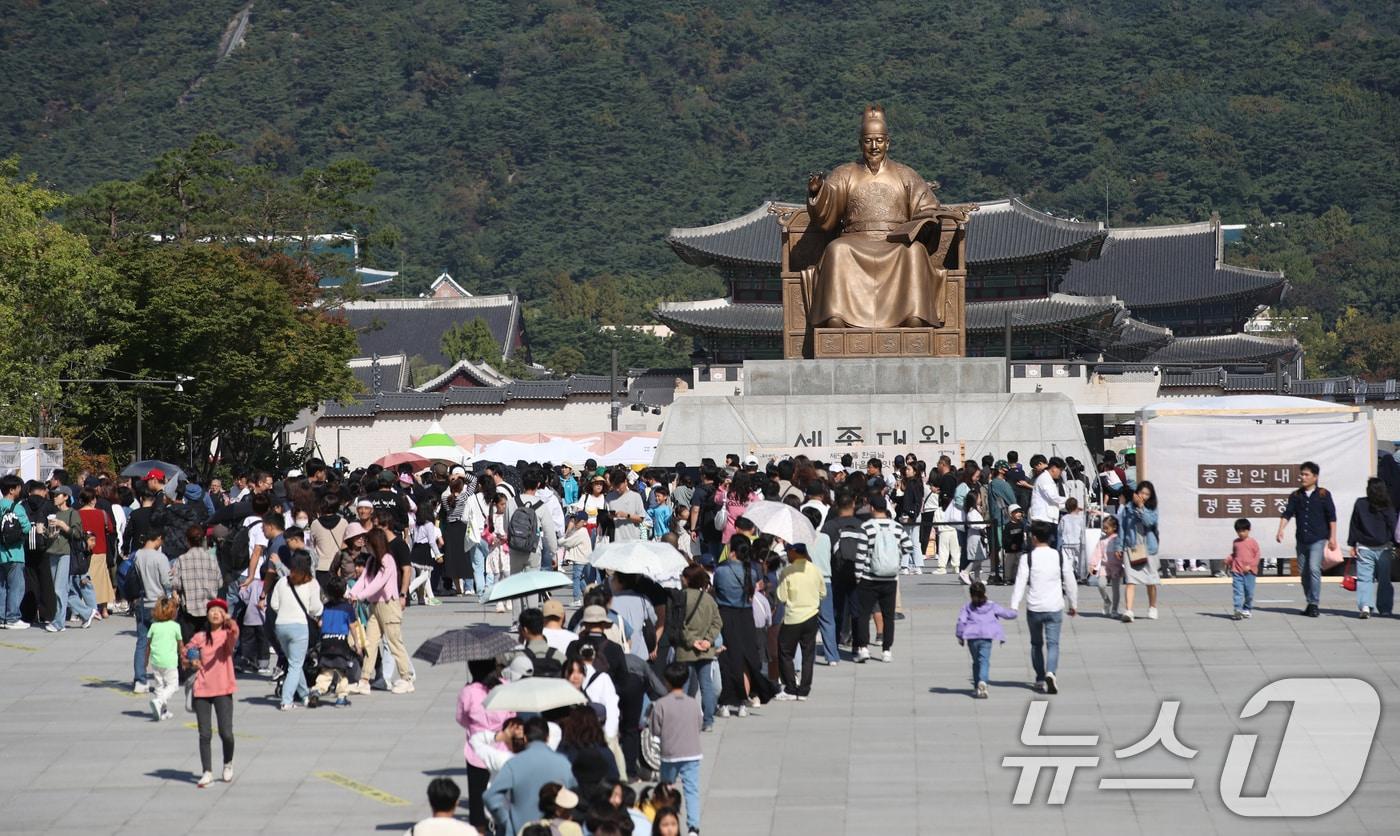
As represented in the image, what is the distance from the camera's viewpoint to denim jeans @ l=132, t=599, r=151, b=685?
12.8m

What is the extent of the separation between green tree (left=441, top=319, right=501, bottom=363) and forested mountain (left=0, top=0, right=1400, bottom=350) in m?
17.9

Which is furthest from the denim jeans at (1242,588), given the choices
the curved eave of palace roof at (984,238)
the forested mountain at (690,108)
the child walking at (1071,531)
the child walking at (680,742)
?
the forested mountain at (690,108)

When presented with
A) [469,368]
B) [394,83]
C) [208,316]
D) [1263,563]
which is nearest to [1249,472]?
[1263,563]

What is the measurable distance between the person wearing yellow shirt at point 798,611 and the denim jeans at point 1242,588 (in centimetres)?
379

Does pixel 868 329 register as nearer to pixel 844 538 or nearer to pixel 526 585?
pixel 844 538

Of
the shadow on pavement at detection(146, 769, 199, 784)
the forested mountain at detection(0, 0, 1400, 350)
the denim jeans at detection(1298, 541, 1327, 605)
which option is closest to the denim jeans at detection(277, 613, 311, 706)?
the shadow on pavement at detection(146, 769, 199, 784)

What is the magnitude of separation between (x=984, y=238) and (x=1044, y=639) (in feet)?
112

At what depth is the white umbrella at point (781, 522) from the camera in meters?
12.7

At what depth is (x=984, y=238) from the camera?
45906 millimetres

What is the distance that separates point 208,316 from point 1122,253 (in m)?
31.2

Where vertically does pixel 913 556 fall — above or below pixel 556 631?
below

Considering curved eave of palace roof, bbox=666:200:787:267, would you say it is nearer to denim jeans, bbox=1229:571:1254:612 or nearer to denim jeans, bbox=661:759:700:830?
denim jeans, bbox=1229:571:1254:612

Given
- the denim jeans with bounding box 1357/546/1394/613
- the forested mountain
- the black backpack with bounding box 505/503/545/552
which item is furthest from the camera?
the forested mountain

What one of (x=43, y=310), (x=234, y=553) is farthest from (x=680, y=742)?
(x=43, y=310)
